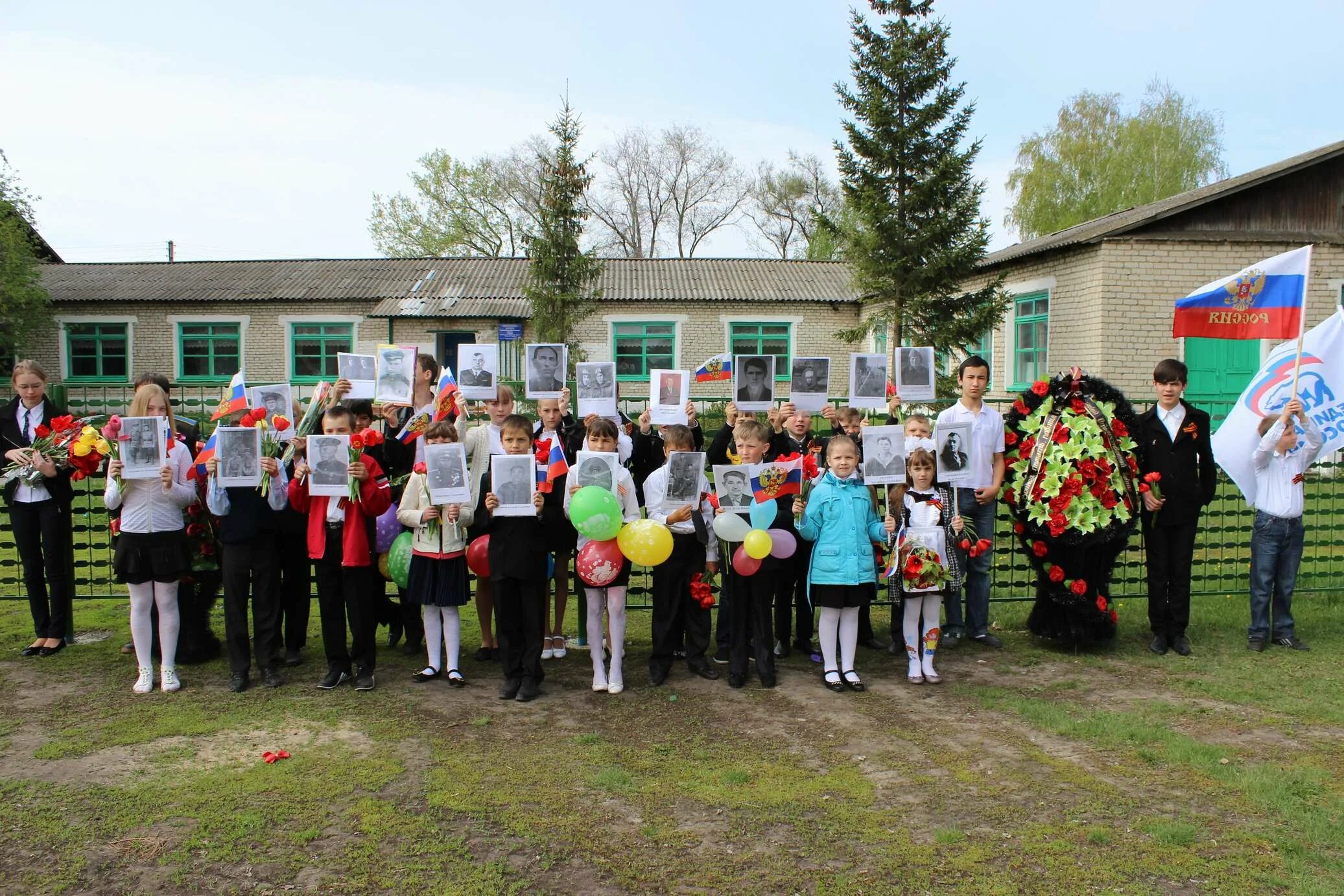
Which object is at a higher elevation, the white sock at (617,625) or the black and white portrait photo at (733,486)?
the black and white portrait photo at (733,486)

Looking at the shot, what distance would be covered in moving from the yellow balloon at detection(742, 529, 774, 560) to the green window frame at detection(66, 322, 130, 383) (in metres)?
28.2

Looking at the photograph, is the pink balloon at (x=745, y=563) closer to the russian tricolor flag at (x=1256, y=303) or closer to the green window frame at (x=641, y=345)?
the russian tricolor flag at (x=1256, y=303)

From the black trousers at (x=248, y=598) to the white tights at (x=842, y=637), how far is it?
130 inches

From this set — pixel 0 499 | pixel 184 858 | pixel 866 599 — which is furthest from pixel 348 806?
pixel 0 499

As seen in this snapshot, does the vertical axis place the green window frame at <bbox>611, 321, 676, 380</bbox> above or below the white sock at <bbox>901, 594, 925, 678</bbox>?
above

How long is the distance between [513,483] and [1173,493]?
4.35m

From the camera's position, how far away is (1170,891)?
332cm

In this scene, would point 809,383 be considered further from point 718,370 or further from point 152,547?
point 152,547

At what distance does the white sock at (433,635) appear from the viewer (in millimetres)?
5863

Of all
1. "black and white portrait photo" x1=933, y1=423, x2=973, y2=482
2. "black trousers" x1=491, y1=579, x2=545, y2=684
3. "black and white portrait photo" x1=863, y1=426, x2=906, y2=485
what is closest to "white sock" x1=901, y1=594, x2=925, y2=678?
"black and white portrait photo" x1=863, y1=426, x2=906, y2=485

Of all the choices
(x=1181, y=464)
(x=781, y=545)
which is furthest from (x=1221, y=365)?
(x=781, y=545)

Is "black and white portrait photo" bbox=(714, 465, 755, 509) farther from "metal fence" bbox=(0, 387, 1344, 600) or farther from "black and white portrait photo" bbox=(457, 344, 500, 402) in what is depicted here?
"metal fence" bbox=(0, 387, 1344, 600)

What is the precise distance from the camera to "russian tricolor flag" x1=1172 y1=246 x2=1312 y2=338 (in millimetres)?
6586

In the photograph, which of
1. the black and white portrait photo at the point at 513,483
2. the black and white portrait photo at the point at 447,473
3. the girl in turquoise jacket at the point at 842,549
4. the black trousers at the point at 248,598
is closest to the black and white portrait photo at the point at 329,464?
the black and white portrait photo at the point at 447,473
